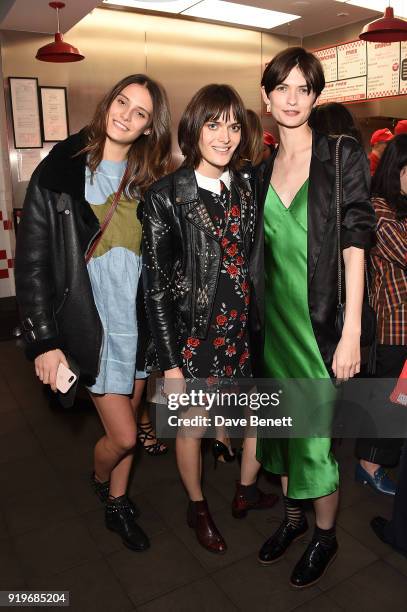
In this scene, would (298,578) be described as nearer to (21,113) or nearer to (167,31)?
(21,113)

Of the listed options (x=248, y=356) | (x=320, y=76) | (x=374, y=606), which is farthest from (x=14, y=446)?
(x=320, y=76)

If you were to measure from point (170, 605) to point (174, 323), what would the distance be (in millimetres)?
934

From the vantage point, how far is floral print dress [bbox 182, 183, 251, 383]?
1.74 meters

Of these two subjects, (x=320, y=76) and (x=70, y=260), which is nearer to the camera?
(x=320, y=76)

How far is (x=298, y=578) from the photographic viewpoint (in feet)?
5.88

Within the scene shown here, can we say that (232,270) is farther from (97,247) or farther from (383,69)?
(383,69)

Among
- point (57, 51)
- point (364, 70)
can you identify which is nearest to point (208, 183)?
point (57, 51)

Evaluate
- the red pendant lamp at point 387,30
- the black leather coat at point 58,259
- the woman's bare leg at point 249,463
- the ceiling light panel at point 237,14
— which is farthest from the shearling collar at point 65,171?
the ceiling light panel at point 237,14

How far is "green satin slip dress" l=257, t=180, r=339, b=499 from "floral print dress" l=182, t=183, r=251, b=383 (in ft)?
0.30

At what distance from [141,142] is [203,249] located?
49 centimetres

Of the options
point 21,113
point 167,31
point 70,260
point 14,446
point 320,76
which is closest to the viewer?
point 320,76

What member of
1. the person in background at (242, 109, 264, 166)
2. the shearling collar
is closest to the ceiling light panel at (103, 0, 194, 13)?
the person in background at (242, 109, 264, 166)

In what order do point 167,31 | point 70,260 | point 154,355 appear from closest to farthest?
1. point 70,260
2. point 154,355
3. point 167,31

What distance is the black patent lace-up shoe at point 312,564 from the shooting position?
1.79 metres
